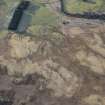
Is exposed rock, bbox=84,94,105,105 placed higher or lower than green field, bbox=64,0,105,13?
lower

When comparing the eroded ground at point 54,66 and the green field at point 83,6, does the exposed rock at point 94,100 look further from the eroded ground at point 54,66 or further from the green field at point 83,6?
the green field at point 83,6

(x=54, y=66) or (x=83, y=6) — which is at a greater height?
(x=83, y=6)

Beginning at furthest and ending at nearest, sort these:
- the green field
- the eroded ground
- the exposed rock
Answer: the green field → the eroded ground → the exposed rock

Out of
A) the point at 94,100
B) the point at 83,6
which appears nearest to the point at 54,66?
the point at 94,100

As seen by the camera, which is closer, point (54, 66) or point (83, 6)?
point (54, 66)

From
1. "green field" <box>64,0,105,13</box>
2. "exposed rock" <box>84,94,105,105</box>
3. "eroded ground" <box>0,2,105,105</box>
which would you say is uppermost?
"green field" <box>64,0,105,13</box>

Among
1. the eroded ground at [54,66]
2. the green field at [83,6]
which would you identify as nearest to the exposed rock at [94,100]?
the eroded ground at [54,66]

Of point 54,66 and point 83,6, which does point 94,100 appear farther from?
point 83,6

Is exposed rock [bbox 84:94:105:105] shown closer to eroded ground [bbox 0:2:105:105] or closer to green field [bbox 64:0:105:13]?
eroded ground [bbox 0:2:105:105]

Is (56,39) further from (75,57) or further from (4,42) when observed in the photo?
(4,42)

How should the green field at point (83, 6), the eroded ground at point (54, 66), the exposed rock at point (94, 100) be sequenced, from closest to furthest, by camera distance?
the exposed rock at point (94, 100), the eroded ground at point (54, 66), the green field at point (83, 6)

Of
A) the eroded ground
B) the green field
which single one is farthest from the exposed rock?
the green field
